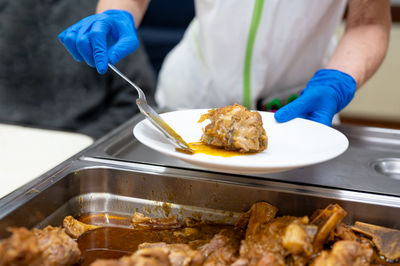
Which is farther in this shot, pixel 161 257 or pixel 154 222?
pixel 154 222

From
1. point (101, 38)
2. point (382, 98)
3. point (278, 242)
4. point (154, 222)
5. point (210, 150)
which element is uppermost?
point (101, 38)

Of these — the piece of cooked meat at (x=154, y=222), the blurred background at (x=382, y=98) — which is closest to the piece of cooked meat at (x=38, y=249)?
the piece of cooked meat at (x=154, y=222)

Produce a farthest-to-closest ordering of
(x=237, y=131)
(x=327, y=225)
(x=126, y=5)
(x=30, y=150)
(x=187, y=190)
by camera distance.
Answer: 1. (x=126, y=5)
2. (x=30, y=150)
3. (x=187, y=190)
4. (x=237, y=131)
5. (x=327, y=225)

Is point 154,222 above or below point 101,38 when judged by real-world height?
below

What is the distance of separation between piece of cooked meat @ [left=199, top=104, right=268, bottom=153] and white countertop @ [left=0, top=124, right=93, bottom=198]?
623mm

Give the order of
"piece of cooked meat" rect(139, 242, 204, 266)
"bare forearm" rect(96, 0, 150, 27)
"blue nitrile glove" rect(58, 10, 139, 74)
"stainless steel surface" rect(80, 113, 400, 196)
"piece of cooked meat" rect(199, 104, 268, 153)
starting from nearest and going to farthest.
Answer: "piece of cooked meat" rect(139, 242, 204, 266), "piece of cooked meat" rect(199, 104, 268, 153), "stainless steel surface" rect(80, 113, 400, 196), "blue nitrile glove" rect(58, 10, 139, 74), "bare forearm" rect(96, 0, 150, 27)

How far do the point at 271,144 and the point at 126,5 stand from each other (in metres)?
1.00

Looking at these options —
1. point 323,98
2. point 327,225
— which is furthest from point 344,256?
point 323,98

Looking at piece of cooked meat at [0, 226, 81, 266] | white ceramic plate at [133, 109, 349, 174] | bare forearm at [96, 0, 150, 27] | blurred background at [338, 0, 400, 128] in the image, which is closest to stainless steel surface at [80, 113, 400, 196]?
white ceramic plate at [133, 109, 349, 174]

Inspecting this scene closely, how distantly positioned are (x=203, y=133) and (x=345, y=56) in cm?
73

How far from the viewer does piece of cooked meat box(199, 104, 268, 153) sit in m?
0.98

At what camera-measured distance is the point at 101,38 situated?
4.13 feet

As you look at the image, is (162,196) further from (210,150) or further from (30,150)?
(30,150)

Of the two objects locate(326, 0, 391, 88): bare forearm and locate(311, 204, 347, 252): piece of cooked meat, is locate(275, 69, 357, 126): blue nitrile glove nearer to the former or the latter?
locate(326, 0, 391, 88): bare forearm
